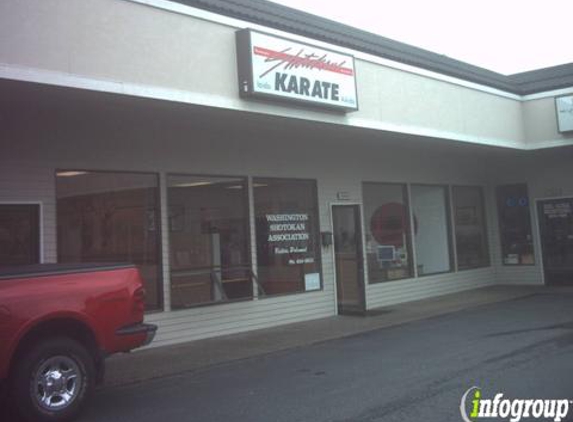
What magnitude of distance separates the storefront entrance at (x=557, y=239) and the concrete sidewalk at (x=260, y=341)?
298 centimetres

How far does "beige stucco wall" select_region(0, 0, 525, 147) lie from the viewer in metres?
7.66

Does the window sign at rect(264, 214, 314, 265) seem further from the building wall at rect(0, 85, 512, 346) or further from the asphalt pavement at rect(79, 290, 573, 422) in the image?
the asphalt pavement at rect(79, 290, 573, 422)

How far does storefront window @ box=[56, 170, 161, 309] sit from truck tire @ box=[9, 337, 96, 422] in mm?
3671

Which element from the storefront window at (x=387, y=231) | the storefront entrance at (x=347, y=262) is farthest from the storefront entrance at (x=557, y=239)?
the storefront entrance at (x=347, y=262)

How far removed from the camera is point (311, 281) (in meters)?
13.6

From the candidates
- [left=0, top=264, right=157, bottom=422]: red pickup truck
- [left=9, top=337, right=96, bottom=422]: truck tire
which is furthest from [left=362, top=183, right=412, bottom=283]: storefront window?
[left=9, top=337, right=96, bottom=422]: truck tire

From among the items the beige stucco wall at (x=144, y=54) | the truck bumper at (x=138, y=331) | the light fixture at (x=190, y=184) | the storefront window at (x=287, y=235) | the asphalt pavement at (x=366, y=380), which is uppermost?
the beige stucco wall at (x=144, y=54)

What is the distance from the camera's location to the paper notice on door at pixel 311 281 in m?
13.5

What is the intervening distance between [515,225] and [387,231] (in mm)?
5174

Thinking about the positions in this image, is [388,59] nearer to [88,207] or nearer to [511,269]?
[88,207]

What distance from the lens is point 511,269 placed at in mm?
18875

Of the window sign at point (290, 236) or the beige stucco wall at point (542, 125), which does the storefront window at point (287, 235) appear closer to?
the window sign at point (290, 236)

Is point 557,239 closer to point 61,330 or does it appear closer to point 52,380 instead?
point 61,330

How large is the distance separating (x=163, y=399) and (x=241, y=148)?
6.14 m
